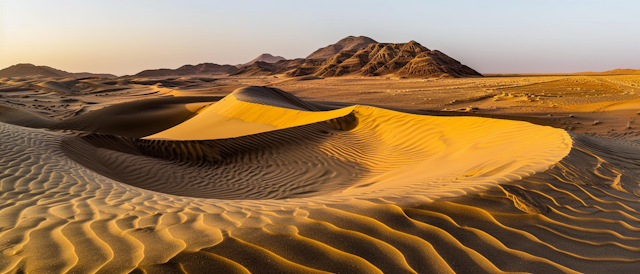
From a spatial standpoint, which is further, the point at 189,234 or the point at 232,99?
the point at 232,99

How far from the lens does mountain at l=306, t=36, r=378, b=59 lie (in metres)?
170

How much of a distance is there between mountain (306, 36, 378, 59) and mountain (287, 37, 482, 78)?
8239 cm

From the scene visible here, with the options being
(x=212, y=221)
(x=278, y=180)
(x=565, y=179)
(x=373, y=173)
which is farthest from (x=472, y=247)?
(x=278, y=180)

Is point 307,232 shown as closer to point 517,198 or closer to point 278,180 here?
point 517,198

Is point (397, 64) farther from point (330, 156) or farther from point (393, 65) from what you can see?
point (330, 156)

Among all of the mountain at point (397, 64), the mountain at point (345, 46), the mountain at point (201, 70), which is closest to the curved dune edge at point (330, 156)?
the mountain at point (397, 64)

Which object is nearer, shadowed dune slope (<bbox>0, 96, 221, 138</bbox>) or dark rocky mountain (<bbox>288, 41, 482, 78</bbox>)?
shadowed dune slope (<bbox>0, 96, 221, 138</bbox>)

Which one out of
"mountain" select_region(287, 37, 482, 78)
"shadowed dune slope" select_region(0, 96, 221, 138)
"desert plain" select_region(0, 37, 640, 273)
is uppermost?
"mountain" select_region(287, 37, 482, 78)

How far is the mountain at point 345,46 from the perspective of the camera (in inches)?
6688

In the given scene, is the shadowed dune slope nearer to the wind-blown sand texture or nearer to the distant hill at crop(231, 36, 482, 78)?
the wind-blown sand texture

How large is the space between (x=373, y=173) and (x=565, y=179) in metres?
3.46

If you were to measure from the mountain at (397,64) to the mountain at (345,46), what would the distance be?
82.4m

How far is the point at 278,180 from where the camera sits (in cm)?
649

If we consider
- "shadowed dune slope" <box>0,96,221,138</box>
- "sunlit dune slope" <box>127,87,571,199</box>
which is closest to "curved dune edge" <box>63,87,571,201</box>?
"sunlit dune slope" <box>127,87,571,199</box>
